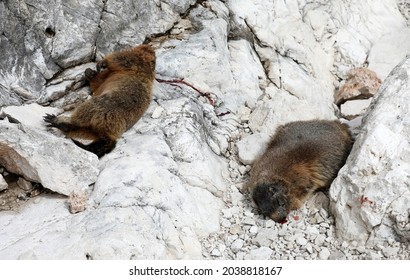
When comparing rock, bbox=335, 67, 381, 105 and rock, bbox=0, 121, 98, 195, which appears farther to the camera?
rock, bbox=335, 67, 381, 105

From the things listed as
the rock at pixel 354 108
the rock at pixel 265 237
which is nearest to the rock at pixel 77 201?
the rock at pixel 265 237

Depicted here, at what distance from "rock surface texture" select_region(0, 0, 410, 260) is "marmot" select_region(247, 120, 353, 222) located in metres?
0.20

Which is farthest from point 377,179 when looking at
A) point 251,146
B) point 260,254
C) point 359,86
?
point 359,86

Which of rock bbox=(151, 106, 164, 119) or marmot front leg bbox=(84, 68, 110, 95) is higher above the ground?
marmot front leg bbox=(84, 68, 110, 95)

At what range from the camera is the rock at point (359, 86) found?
963 centimetres

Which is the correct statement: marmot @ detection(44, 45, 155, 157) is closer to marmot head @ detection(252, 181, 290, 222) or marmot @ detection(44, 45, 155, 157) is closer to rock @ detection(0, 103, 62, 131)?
rock @ detection(0, 103, 62, 131)

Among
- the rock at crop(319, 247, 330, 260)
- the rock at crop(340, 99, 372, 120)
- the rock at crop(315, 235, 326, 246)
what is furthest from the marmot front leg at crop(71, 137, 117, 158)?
the rock at crop(340, 99, 372, 120)

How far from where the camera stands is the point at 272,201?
7.78 meters

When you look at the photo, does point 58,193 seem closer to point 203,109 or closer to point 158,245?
point 158,245

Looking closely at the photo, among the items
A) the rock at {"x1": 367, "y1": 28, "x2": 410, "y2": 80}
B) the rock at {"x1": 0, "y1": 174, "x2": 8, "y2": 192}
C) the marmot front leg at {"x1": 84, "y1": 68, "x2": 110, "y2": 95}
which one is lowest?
the rock at {"x1": 0, "y1": 174, "x2": 8, "y2": 192}

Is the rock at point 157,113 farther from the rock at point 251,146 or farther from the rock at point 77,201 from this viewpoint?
the rock at point 77,201

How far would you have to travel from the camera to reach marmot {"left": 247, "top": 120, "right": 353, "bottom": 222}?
7867 mm

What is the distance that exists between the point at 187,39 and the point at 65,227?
4.15 metres

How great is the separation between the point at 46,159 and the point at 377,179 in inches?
158
